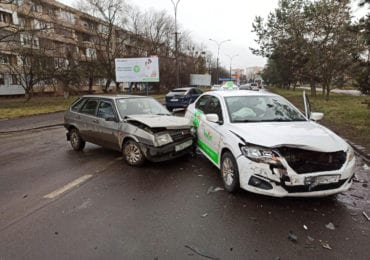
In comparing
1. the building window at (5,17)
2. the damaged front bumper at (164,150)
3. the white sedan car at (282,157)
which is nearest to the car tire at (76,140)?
the damaged front bumper at (164,150)

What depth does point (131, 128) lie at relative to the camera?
532 centimetres

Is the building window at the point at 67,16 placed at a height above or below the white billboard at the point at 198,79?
above

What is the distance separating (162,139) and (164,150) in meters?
0.23

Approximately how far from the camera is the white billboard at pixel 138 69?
83.3 feet

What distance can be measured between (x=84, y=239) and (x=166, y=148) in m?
2.55

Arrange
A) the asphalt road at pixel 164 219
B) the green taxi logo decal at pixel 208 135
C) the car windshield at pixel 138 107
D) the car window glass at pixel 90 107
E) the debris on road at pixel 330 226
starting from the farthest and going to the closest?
the car window glass at pixel 90 107 → the car windshield at pixel 138 107 → the green taxi logo decal at pixel 208 135 → the debris on road at pixel 330 226 → the asphalt road at pixel 164 219

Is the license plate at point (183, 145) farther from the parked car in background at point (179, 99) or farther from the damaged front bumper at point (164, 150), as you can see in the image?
the parked car in background at point (179, 99)

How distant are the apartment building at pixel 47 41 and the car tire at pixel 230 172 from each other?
2161cm

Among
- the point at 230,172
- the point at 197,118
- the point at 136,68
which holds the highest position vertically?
the point at 136,68

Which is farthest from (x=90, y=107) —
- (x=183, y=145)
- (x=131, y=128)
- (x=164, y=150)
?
(x=183, y=145)

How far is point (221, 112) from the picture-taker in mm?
4816

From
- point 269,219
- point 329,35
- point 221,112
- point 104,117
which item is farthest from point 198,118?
point 329,35

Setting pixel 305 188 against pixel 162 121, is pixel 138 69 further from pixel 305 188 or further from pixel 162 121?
pixel 305 188

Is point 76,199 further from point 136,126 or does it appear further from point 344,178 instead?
point 344,178
